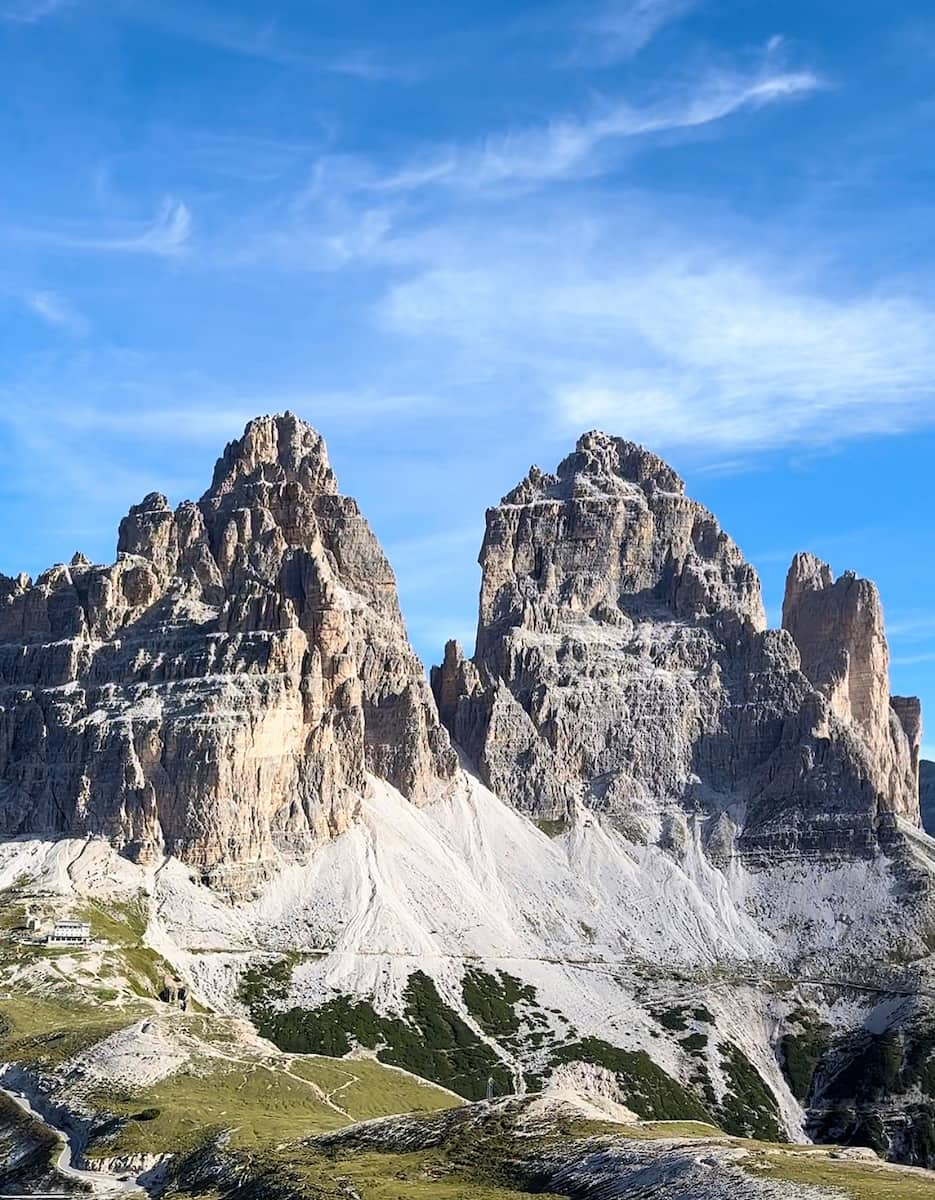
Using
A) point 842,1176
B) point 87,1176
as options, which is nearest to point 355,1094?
point 87,1176

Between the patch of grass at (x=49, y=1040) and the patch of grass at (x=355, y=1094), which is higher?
the patch of grass at (x=49, y=1040)

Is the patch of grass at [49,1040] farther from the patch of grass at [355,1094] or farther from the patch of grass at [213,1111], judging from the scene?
the patch of grass at [355,1094]

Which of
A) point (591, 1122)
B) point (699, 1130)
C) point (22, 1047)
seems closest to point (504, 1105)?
point (591, 1122)

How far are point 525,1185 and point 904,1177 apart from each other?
89.7 ft

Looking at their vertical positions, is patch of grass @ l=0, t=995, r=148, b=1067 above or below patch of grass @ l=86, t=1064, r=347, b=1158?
above

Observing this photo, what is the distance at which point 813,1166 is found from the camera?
11506 cm

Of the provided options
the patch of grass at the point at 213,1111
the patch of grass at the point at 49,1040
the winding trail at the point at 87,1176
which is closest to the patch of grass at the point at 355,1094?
the patch of grass at the point at 213,1111

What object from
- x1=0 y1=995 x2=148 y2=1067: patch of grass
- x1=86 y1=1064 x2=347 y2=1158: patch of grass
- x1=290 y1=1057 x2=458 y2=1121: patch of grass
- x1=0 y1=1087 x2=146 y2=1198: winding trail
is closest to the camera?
x1=0 y1=1087 x2=146 y2=1198: winding trail

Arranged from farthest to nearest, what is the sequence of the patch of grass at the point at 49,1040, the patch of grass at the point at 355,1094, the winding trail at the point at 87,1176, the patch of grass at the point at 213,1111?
the patch of grass at the point at 355,1094, the patch of grass at the point at 49,1040, the patch of grass at the point at 213,1111, the winding trail at the point at 87,1176

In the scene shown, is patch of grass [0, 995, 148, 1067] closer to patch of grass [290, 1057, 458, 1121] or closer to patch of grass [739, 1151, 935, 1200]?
patch of grass [290, 1057, 458, 1121]

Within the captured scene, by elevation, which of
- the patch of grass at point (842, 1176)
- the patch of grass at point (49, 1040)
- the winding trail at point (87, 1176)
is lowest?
the winding trail at point (87, 1176)

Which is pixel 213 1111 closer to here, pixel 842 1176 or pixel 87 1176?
pixel 87 1176

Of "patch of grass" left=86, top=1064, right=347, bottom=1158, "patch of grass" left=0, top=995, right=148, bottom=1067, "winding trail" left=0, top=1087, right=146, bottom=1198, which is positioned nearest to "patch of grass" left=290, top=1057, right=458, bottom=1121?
"patch of grass" left=86, top=1064, right=347, bottom=1158

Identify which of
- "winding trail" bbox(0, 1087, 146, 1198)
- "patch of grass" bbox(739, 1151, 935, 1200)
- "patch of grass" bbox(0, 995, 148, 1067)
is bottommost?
"winding trail" bbox(0, 1087, 146, 1198)
